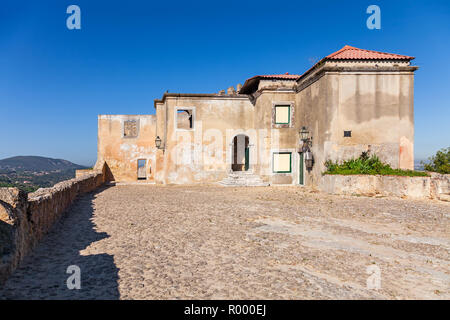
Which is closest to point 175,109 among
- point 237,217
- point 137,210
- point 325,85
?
point 325,85

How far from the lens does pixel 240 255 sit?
16.4 ft

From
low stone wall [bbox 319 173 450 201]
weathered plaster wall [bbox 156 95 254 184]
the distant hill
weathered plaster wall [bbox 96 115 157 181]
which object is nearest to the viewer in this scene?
low stone wall [bbox 319 173 450 201]

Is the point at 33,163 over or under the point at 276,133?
under

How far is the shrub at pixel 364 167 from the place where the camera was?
12.9 m

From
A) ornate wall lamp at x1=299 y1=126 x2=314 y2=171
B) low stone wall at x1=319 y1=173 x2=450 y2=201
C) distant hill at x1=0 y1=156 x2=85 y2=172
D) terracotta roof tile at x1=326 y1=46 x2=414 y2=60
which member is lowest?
distant hill at x1=0 y1=156 x2=85 y2=172

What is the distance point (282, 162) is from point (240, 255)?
13.8 m

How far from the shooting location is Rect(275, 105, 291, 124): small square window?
59.9 feet

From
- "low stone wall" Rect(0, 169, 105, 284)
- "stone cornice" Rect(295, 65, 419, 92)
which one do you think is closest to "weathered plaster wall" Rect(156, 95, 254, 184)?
"stone cornice" Rect(295, 65, 419, 92)

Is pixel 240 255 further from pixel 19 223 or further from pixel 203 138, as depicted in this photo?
pixel 203 138

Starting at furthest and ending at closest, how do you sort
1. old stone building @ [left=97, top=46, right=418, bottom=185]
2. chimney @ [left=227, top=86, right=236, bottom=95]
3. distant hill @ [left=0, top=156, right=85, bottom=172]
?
distant hill @ [left=0, top=156, right=85, bottom=172] < chimney @ [left=227, top=86, right=236, bottom=95] < old stone building @ [left=97, top=46, right=418, bottom=185]

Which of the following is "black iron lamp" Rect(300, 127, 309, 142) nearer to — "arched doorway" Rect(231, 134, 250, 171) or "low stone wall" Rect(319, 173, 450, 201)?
"low stone wall" Rect(319, 173, 450, 201)

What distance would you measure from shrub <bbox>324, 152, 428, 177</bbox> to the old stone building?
0.41 meters

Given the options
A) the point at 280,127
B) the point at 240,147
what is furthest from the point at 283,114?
the point at 240,147
